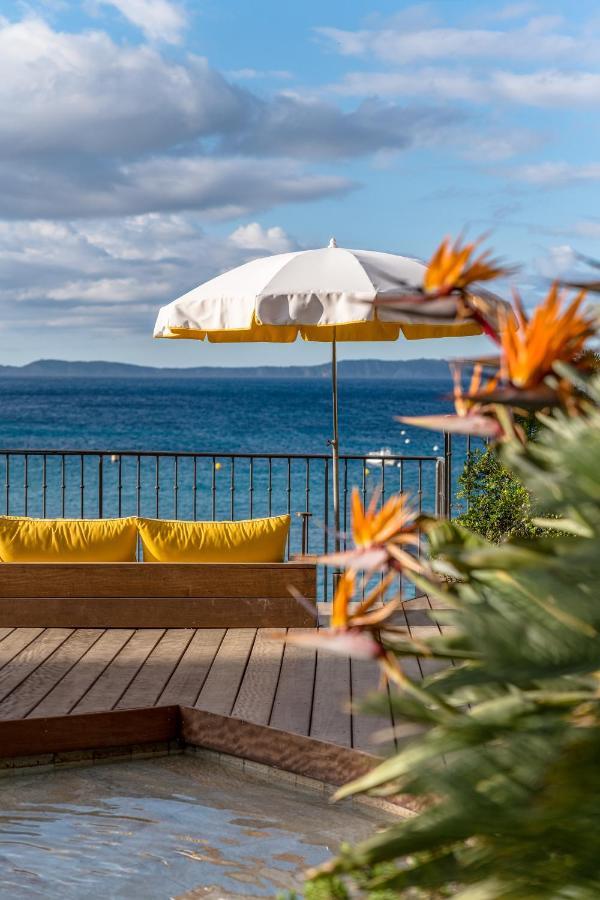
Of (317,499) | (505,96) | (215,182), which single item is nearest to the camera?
(215,182)

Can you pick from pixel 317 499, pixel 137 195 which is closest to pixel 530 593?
pixel 317 499

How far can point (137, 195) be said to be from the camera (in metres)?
30.5

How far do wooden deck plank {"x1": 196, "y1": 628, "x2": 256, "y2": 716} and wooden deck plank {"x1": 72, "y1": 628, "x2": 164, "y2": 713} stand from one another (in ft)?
1.13

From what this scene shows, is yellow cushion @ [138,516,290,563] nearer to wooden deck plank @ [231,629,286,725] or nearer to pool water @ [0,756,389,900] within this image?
wooden deck plank @ [231,629,286,725]

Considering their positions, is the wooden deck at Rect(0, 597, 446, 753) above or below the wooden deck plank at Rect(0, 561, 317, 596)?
below

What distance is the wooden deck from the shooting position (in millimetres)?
3971

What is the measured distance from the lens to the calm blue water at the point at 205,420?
45094 mm

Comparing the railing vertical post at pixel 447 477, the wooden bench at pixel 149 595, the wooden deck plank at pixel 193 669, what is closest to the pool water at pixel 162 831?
the wooden deck plank at pixel 193 669

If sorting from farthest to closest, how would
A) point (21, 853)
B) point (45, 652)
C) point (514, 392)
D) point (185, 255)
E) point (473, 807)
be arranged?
1. point (185, 255)
2. point (45, 652)
3. point (21, 853)
4. point (514, 392)
5. point (473, 807)

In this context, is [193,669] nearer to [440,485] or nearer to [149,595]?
[149,595]

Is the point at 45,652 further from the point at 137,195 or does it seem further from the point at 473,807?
the point at 137,195

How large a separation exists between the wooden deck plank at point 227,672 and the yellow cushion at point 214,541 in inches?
16.1

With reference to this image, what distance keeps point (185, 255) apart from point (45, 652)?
43.7 metres

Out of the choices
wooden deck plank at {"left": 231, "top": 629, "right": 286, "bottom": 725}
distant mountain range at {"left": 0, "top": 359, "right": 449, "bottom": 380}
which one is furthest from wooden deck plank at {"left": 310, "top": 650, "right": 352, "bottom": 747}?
distant mountain range at {"left": 0, "top": 359, "right": 449, "bottom": 380}
